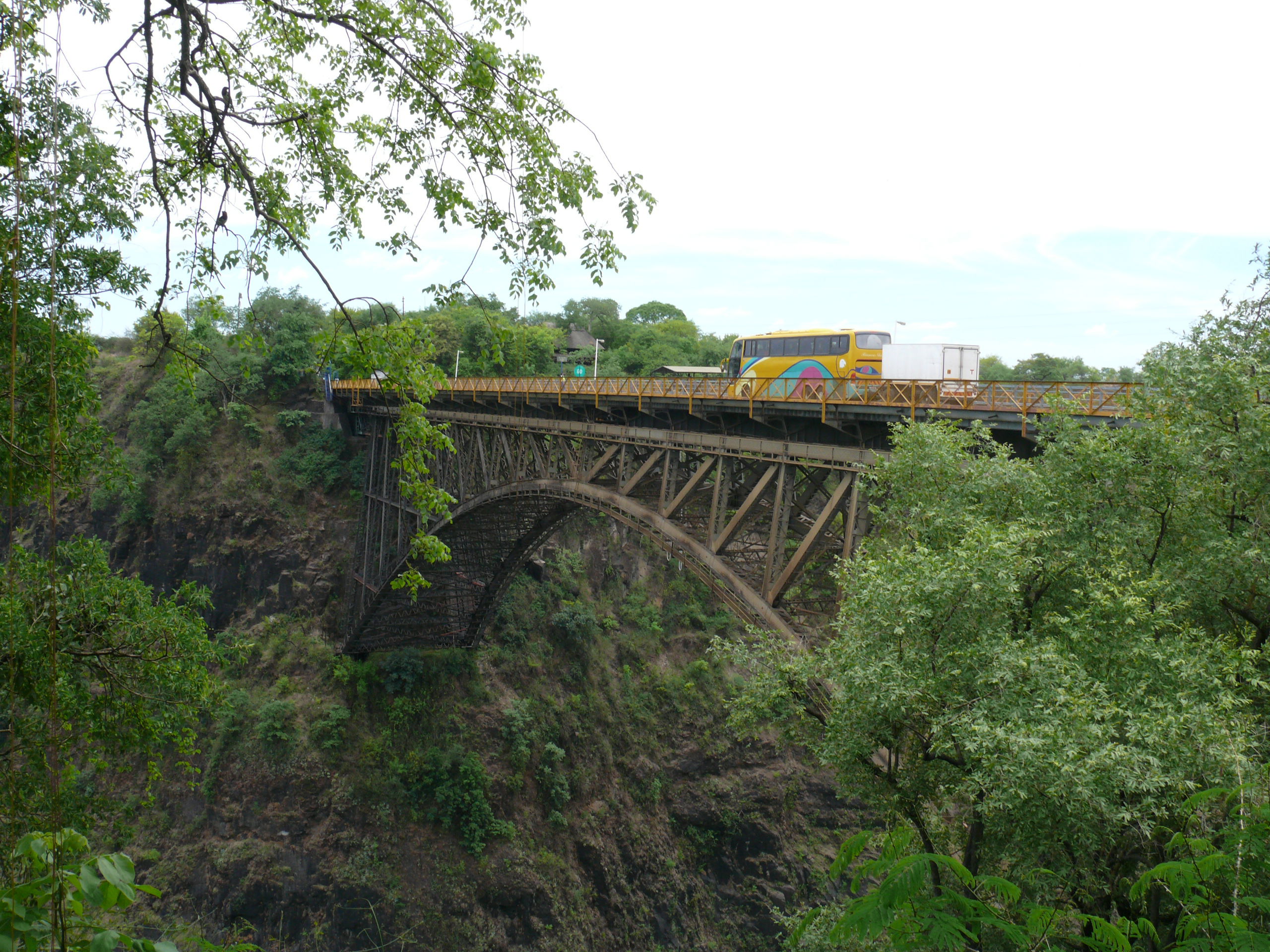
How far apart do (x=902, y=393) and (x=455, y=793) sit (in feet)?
71.6

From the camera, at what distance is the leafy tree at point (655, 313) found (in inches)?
2714

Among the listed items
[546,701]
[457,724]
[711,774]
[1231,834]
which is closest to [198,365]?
[1231,834]

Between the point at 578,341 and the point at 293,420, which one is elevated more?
the point at 578,341

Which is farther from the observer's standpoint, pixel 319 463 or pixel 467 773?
pixel 319 463

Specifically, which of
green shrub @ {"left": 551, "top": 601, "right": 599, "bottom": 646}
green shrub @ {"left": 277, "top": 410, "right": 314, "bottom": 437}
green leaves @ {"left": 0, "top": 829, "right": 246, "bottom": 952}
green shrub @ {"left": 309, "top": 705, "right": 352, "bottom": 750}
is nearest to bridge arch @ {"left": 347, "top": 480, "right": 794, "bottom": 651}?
green shrub @ {"left": 309, "top": 705, "right": 352, "bottom": 750}

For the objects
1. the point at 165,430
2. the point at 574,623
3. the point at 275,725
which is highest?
the point at 165,430

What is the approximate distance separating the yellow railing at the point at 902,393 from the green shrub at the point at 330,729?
1740cm

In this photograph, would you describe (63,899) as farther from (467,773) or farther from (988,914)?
(467,773)

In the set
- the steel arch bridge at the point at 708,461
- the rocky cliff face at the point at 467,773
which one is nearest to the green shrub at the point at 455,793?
the rocky cliff face at the point at 467,773

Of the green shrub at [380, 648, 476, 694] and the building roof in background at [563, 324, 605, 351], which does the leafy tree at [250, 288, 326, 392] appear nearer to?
the green shrub at [380, 648, 476, 694]

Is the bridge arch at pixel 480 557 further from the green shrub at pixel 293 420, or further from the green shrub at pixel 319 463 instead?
the green shrub at pixel 293 420

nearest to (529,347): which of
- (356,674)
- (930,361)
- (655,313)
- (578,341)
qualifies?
(930,361)

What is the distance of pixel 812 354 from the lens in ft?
65.9

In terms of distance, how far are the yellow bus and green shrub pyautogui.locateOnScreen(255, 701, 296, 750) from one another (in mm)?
19879
